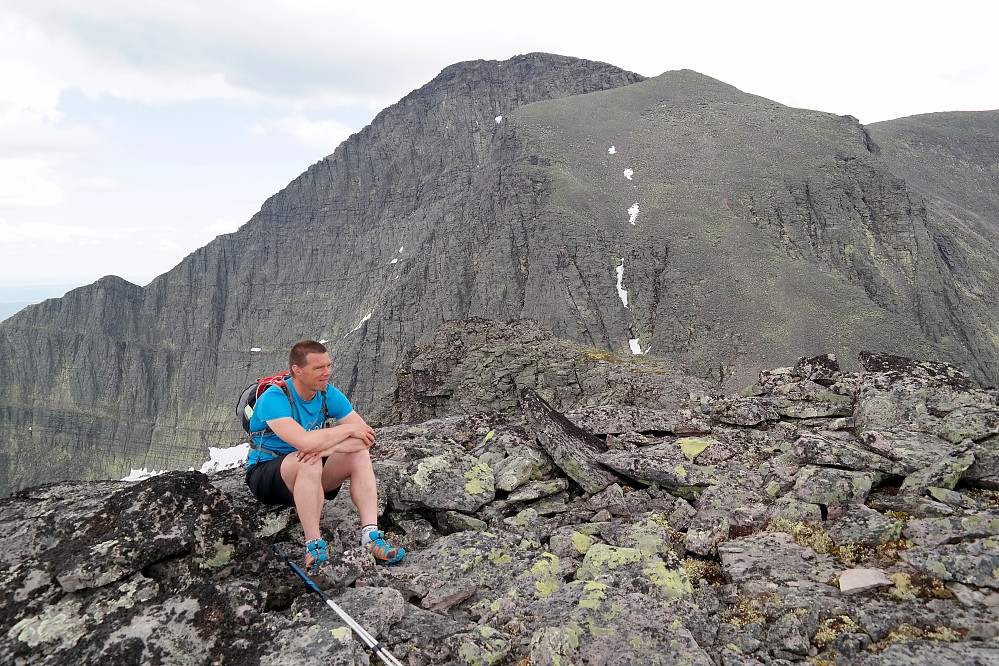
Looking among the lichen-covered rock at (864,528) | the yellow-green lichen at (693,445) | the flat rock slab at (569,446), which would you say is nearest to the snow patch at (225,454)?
the flat rock slab at (569,446)

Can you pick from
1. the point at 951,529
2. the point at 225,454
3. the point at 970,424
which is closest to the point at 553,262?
the point at 225,454

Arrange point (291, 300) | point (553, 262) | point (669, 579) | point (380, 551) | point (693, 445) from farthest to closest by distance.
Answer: point (291, 300)
point (553, 262)
point (693, 445)
point (380, 551)
point (669, 579)

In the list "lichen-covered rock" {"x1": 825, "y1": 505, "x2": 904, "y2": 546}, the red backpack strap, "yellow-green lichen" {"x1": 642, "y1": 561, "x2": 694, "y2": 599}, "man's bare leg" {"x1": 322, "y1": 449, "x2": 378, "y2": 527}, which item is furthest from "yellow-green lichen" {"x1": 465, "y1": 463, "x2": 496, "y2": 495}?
"lichen-covered rock" {"x1": 825, "y1": 505, "x2": 904, "y2": 546}

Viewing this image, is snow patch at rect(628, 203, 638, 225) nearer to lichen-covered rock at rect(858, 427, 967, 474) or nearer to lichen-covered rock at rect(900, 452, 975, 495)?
lichen-covered rock at rect(858, 427, 967, 474)

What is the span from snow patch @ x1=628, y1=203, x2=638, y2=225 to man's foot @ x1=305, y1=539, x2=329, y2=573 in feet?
380

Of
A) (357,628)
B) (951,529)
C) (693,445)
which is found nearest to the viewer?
(357,628)

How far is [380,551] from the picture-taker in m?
6.82

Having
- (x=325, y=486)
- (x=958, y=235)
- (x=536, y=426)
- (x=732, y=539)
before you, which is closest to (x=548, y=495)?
(x=536, y=426)

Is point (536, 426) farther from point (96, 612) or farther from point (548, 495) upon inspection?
point (96, 612)

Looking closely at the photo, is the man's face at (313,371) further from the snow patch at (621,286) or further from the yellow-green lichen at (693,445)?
the snow patch at (621,286)

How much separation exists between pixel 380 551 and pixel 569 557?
255 cm

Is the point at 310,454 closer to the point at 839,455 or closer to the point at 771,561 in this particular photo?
the point at 771,561

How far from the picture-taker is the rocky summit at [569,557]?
5.20 metres

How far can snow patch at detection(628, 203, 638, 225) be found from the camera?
380 ft
